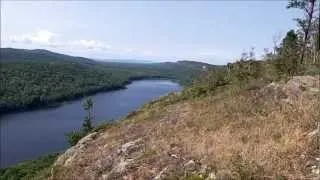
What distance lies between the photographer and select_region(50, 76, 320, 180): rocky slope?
8.53m

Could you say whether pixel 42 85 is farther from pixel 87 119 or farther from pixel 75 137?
pixel 75 137

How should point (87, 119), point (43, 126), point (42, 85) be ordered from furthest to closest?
point (42, 85) → point (43, 126) → point (87, 119)

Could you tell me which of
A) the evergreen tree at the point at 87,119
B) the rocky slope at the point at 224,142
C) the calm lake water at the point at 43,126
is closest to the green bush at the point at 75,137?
the evergreen tree at the point at 87,119

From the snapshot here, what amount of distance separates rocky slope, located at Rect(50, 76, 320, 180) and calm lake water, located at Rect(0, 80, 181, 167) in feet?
166

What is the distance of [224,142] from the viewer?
10070 mm

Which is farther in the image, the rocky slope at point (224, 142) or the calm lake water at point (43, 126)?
the calm lake water at point (43, 126)

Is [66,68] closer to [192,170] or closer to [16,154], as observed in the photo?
[16,154]

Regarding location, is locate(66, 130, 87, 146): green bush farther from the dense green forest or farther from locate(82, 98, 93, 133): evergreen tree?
the dense green forest

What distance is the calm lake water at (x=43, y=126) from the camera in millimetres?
83500

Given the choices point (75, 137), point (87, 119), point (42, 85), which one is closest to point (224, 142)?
point (75, 137)

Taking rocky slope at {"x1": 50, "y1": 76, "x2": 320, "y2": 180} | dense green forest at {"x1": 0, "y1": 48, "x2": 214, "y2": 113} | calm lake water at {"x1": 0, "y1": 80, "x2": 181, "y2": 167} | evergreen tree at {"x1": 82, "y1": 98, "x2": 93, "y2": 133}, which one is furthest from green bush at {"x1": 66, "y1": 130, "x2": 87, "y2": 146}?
dense green forest at {"x1": 0, "y1": 48, "x2": 214, "y2": 113}

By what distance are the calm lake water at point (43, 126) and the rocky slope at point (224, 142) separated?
166 feet

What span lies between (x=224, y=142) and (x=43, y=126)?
9819 centimetres

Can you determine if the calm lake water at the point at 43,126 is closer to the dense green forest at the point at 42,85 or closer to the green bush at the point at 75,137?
the dense green forest at the point at 42,85
